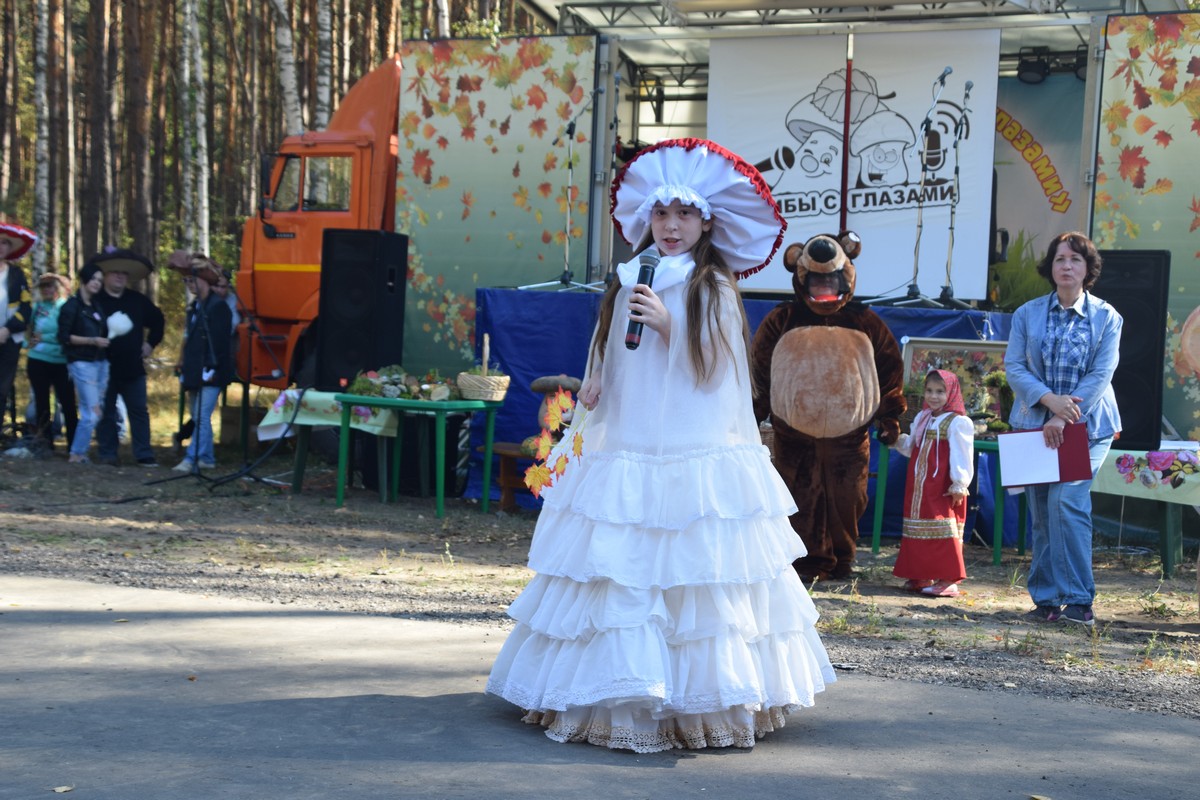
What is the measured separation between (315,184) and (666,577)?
34.5 feet

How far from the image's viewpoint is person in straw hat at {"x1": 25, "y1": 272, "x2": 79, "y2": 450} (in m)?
12.7

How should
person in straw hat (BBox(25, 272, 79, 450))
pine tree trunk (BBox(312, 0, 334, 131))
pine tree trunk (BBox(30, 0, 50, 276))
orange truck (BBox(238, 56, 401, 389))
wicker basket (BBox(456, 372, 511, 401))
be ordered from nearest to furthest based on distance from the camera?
1. wicker basket (BBox(456, 372, 511, 401))
2. person in straw hat (BBox(25, 272, 79, 450))
3. orange truck (BBox(238, 56, 401, 389))
4. pine tree trunk (BBox(312, 0, 334, 131))
5. pine tree trunk (BBox(30, 0, 50, 276))

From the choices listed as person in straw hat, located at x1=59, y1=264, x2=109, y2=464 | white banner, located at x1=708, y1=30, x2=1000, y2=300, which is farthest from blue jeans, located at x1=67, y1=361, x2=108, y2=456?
white banner, located at x1=708, y1=30, x2=1000, y2=300

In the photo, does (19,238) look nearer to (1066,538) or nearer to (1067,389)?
(1067,389)

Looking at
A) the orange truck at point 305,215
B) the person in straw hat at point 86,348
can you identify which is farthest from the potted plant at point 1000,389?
the person in straw hat at point 86,348

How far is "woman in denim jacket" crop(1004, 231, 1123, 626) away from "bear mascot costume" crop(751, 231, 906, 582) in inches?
44.5

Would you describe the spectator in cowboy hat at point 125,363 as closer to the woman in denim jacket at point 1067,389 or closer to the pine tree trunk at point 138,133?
the woman in denim jacket at point 1067,389

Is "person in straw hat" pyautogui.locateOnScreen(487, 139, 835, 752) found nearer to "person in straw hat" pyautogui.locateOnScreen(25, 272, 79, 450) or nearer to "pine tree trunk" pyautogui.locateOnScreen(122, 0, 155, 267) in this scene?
"person in straw hat" pyautogui.locateOnScreen(25, 272, 79, 450)

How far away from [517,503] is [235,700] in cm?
634

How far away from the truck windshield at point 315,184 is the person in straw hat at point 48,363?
7.66 feet

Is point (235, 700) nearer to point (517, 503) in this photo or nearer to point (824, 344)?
point (824, 344)

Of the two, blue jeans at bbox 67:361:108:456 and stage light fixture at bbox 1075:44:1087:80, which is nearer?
blue jeans at bbox 67:361:108:456

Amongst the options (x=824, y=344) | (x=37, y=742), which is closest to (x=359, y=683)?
(x=37, y=742)

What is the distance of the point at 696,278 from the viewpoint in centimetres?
441
